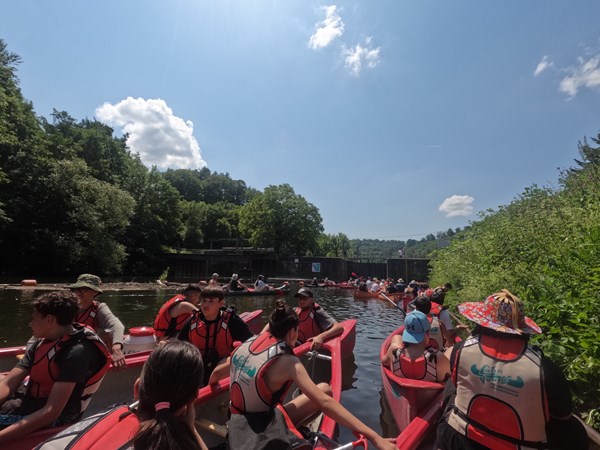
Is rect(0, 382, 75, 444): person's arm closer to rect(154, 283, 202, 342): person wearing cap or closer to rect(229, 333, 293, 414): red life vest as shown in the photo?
rect(229, 333, 293, 414): red life vest

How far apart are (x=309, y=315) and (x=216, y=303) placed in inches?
112

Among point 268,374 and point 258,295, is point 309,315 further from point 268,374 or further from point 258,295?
point 258,295

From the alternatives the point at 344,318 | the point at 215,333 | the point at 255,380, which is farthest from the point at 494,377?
the point at 344,318

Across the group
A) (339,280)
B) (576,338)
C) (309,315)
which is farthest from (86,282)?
(339,280)

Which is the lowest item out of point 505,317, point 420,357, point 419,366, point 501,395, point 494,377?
point 419,366

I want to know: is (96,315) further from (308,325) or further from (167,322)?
(308,325)

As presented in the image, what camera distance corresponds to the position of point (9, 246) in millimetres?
29891

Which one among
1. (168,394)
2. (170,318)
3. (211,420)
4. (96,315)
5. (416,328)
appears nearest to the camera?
(168,394)

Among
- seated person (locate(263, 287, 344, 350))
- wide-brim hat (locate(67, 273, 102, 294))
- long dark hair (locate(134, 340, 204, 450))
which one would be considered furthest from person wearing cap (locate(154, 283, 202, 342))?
long dark hair (locate(134, 340, 204, 450))

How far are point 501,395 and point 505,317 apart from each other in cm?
59

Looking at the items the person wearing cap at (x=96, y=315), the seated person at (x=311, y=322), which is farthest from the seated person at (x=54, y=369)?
the seated person at (x=311, y=322)

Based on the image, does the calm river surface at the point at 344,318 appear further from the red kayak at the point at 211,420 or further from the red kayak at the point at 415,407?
the red kayak at the point at 415,407

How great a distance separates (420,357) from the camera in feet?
15.1

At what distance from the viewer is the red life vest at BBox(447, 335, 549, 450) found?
2.37 meters
